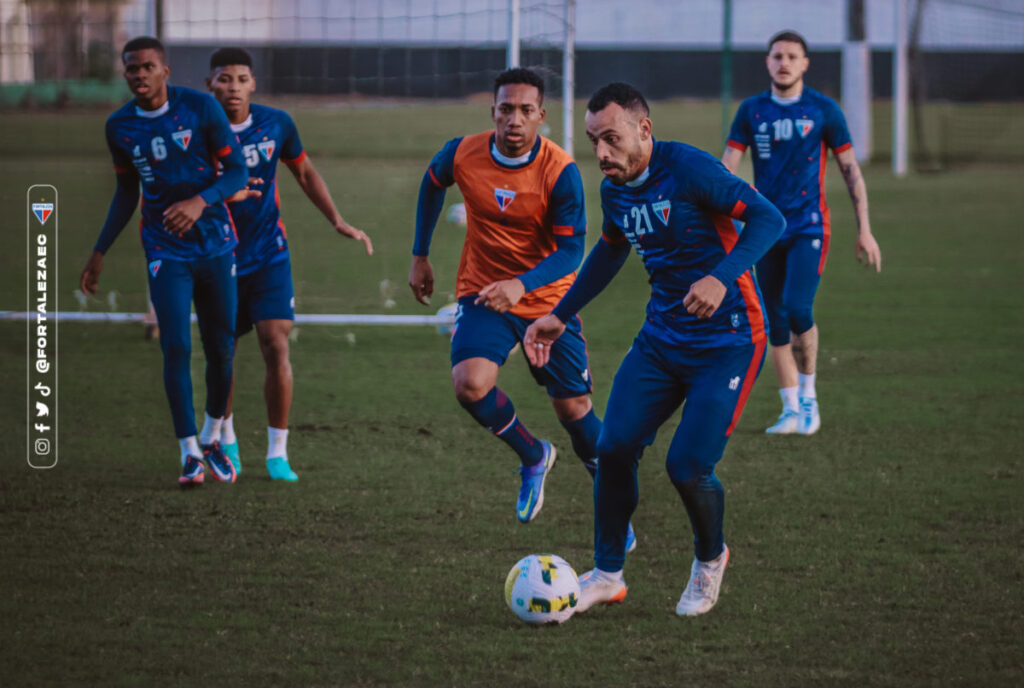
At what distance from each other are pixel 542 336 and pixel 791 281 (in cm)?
336

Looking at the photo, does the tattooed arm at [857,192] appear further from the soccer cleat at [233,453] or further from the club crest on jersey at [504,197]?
the soccer cleat at [233,453]

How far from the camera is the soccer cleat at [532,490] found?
6.19 metres

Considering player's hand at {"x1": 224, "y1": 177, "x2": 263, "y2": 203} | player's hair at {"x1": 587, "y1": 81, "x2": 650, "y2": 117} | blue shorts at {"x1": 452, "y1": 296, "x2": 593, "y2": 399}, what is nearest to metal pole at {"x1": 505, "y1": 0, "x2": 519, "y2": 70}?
player's hand at {"x1": 224, "y1": 177, "x2": 263, "y2": 203}

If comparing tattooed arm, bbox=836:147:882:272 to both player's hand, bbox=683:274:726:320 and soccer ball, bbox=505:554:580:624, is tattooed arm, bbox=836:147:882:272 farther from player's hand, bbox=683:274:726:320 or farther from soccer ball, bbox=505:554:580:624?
soccer ball, bbox=505:554:580:624

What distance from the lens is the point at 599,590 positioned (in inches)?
202

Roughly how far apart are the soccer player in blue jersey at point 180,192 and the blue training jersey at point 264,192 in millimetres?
232

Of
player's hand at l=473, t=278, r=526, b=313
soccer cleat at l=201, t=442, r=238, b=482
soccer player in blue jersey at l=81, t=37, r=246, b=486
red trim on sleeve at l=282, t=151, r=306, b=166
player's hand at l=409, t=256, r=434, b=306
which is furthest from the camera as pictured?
red trim on sleeve at l=282, t=151, r=306, b=166

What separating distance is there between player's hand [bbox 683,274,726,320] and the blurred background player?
1.34 metres

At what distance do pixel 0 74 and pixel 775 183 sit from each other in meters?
9.11

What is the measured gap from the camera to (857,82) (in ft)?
95.7

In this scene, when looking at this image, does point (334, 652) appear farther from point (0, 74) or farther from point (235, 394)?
point (0, 74)

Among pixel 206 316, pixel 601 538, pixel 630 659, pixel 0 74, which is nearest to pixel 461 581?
pixel 601 538

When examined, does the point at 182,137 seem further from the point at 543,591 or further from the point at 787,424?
the point at 787,424

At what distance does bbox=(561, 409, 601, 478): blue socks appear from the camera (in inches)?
248
